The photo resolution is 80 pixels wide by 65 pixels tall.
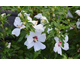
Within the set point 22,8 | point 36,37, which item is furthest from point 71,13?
point 22,8

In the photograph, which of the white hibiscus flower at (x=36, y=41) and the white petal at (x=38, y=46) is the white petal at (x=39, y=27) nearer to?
the white hibiscus flower at (x=36, y=41)

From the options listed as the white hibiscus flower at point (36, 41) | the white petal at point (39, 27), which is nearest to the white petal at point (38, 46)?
the white hibiscus flower at point (36, 41)

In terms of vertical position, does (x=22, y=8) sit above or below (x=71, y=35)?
above

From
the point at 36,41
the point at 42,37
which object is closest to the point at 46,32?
the point at 42,37

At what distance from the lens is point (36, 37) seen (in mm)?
1268

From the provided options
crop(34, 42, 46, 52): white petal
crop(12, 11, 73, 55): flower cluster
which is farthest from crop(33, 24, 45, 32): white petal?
crop(34, 42, 46, 52): white petal

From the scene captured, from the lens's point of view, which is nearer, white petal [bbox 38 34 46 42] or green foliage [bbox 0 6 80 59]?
green foliage [bbox 0 6 80 59]

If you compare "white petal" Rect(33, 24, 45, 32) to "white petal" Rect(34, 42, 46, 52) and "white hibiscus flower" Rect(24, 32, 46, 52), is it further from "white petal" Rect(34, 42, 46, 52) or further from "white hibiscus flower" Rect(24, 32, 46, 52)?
"white petal" Rect(34, 42, 46, 52)

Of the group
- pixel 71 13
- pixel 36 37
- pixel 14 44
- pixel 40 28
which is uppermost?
pixel 71 13

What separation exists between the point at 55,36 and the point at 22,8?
0.51m

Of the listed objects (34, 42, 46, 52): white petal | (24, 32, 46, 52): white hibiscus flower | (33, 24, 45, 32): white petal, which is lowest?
(34, 42, 46, 52): white petal

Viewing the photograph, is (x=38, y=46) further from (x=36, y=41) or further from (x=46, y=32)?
(x=46, y=32)

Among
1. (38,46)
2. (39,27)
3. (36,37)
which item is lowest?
(38,46)

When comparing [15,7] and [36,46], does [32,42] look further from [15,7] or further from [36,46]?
[15,7]
